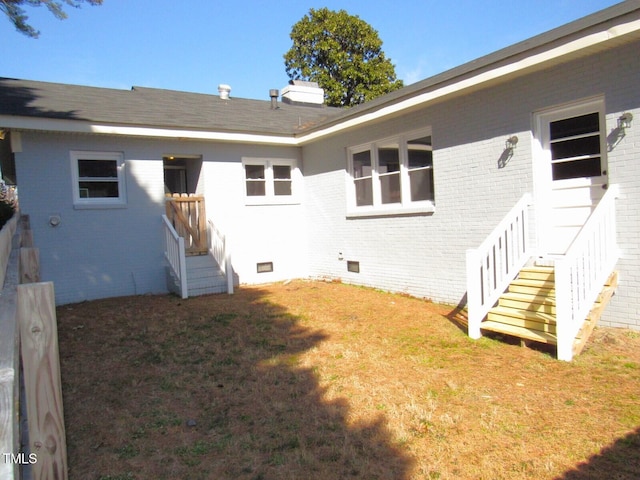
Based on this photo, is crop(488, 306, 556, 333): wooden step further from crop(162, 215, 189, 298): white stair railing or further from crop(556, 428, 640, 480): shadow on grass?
crop(162, 215, 189, 298): white stair railing

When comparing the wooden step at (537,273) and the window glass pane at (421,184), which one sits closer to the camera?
the wooden step at (537,273)

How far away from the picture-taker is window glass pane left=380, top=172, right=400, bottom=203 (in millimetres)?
9128

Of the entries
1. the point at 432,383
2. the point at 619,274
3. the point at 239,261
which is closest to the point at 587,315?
the point at 619,274

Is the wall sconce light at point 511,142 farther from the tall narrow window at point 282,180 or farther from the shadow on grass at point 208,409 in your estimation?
the tall narrow window at point 282,180

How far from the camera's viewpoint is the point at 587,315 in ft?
16.6

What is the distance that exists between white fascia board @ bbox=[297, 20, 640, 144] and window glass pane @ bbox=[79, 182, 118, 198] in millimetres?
4832

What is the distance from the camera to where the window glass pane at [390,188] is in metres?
9.13

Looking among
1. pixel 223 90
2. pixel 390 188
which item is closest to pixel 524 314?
pixel 390 188

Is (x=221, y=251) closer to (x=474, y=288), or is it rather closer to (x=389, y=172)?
(x=389, y=172)

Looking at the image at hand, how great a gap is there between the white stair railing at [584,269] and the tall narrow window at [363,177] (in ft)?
16.4

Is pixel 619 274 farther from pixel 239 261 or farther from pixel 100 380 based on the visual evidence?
pixel 239 261

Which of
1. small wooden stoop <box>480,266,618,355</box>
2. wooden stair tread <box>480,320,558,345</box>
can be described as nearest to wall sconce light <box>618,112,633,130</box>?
small wooden stoop <box>480,266,618,355</box>

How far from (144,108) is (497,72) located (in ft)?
25.3

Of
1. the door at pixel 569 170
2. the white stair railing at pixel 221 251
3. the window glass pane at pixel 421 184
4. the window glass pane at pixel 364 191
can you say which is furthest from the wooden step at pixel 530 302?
the white stair railing at pixel 221 251
